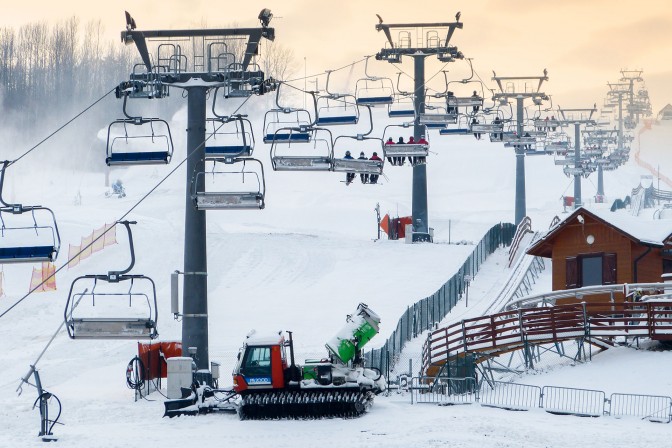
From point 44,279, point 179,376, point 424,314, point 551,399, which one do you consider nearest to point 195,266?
point 179,376

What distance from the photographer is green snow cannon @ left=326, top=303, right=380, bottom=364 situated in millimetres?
27500

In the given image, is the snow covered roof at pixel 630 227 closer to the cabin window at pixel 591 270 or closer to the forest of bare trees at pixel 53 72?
the cabin window at pixel 591 270

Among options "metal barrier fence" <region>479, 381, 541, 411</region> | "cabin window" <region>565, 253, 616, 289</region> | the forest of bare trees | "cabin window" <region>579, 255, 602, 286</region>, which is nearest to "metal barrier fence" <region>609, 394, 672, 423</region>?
"metal barrier fence" <region>479, 381, 541, 411</region>

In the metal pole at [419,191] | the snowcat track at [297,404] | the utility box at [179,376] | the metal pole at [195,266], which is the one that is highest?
the metal pole at [419,191]

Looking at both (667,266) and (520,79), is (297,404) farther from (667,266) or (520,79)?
(520,79)

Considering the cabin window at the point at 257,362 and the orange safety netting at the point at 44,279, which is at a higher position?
the orange safety netting at the point at 44,279

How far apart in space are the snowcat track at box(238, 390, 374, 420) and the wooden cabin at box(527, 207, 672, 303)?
12339 mm

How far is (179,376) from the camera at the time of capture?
28.2m

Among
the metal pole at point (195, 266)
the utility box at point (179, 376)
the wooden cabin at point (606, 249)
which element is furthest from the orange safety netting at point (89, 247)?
the utility box at point (179, 376)

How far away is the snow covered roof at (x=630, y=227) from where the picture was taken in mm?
36900

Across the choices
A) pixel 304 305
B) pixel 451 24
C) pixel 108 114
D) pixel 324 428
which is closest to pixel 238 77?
pixel 324 428

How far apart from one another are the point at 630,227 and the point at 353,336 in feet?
42.2

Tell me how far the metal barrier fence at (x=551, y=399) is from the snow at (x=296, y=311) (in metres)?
0.51

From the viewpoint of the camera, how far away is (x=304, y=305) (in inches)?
1781
